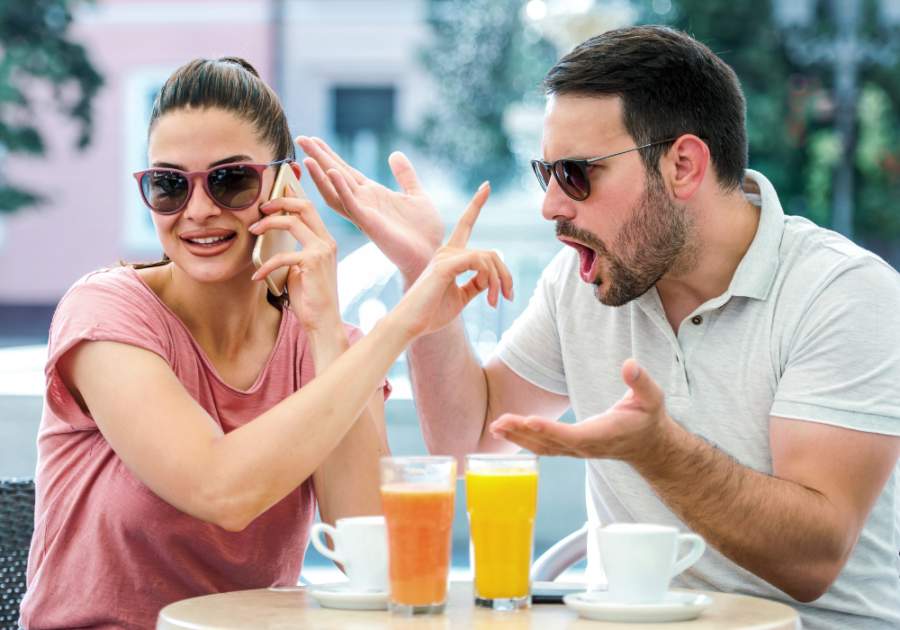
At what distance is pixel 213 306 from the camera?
1.70 m

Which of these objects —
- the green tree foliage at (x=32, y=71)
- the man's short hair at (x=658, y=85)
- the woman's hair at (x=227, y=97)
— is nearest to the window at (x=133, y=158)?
the green tree foliage at (x=32, y=71)

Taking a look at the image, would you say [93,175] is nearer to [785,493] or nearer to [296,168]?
[296,168]

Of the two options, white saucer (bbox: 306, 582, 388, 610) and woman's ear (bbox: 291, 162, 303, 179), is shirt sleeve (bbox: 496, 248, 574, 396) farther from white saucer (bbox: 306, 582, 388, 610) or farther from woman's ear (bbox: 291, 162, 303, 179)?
white saucer (bbox: 306, 582, 388, 610)

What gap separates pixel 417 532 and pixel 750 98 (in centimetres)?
1060

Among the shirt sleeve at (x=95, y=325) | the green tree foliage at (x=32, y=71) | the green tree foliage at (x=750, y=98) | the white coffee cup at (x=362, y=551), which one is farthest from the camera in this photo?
the green tree foliage at (x=750, y=98)

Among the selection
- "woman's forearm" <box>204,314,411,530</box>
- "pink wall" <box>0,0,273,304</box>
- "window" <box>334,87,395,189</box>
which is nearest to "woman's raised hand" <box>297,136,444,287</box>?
"woman's forearm" <box>204,314,411,530</box>

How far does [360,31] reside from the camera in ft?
38.8

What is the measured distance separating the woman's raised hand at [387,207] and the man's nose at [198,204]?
0.68 ft

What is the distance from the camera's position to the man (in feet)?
4.67

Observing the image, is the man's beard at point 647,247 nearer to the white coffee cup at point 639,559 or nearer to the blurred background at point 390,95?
the white coffee cup at point 639,559

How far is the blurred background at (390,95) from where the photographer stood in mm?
10406

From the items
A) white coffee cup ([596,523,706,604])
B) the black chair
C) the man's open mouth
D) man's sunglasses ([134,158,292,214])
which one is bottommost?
the black chair

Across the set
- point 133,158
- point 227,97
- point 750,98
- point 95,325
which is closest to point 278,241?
point 227,97

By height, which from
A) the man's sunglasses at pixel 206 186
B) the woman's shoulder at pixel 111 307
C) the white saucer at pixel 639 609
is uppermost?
the man's sunglasses at pixel 206 186
